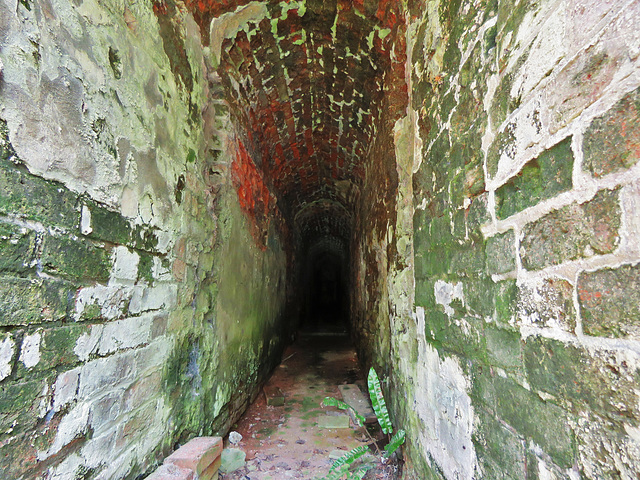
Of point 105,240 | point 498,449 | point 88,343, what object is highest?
point 105,240

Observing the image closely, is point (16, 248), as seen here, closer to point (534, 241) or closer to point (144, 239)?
point (144, 239)

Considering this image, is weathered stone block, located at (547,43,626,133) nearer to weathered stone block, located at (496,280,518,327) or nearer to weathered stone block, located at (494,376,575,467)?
weathered stone block, located at (496,280,518,327)

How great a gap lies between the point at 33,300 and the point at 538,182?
1.62 m

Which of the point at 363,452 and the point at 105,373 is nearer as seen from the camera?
the point at 105,373

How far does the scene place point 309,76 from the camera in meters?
3.18

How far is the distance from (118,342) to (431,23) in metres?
2.38

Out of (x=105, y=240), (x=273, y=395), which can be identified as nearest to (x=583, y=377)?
(x=105, y=240)

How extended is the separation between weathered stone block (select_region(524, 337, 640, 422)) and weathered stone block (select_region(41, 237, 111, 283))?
1.58 metres

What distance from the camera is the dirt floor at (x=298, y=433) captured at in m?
2.30

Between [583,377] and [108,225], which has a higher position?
[108,225]

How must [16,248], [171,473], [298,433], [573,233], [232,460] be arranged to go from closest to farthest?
[573,233] < [16,248] < [171,473] < [232,460] < [298,433]

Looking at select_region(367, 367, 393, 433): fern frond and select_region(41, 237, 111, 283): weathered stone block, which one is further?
select_region(367, 367, 393, 433): fern frond

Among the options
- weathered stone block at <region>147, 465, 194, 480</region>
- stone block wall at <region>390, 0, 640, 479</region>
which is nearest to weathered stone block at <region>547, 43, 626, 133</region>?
stone block wall at <region>390, 0, 640, 479</region>

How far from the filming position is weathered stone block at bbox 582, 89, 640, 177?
68cm
